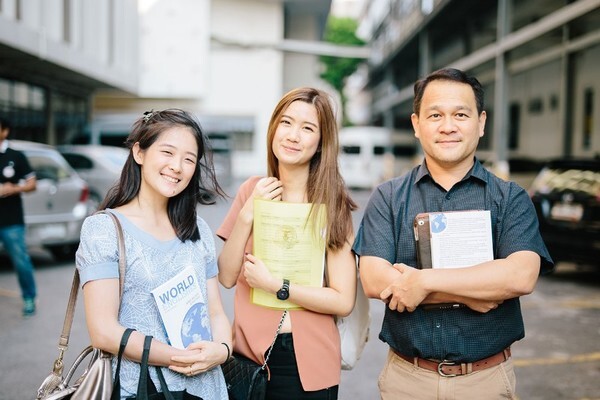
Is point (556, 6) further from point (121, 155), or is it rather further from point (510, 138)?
point (121, 155)

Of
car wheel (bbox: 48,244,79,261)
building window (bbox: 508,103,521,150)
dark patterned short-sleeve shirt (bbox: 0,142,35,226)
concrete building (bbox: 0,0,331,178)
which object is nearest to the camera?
dark patterned short-sleeve shirt (bbox: 0,142,35,226)

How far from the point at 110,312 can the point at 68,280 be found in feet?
22.8

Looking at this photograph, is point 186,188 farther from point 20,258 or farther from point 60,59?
point 60,59

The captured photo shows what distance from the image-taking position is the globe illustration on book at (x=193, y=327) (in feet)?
7.03

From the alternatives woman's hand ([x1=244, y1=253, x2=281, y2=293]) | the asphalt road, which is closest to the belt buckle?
woman's hand ([x1=244, y1=253, x2=281, y2=293])

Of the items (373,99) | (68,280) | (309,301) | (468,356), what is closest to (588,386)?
(468,356)

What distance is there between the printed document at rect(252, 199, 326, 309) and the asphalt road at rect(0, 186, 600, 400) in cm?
223

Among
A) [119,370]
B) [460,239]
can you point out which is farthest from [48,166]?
[460,239]

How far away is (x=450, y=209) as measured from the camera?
233cm

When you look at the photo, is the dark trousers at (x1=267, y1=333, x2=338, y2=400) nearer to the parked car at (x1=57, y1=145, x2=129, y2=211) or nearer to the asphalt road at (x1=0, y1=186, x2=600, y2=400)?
A: the asphalt road at (x1=0, y1=186, x2=600, y2=400)

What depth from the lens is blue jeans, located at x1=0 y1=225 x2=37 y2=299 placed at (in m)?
6.41

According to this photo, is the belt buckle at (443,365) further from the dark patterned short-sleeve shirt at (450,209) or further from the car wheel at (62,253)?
the car wheel at (62,253)

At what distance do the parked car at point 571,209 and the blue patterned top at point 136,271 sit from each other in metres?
7.05

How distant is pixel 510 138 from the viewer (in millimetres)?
17156
